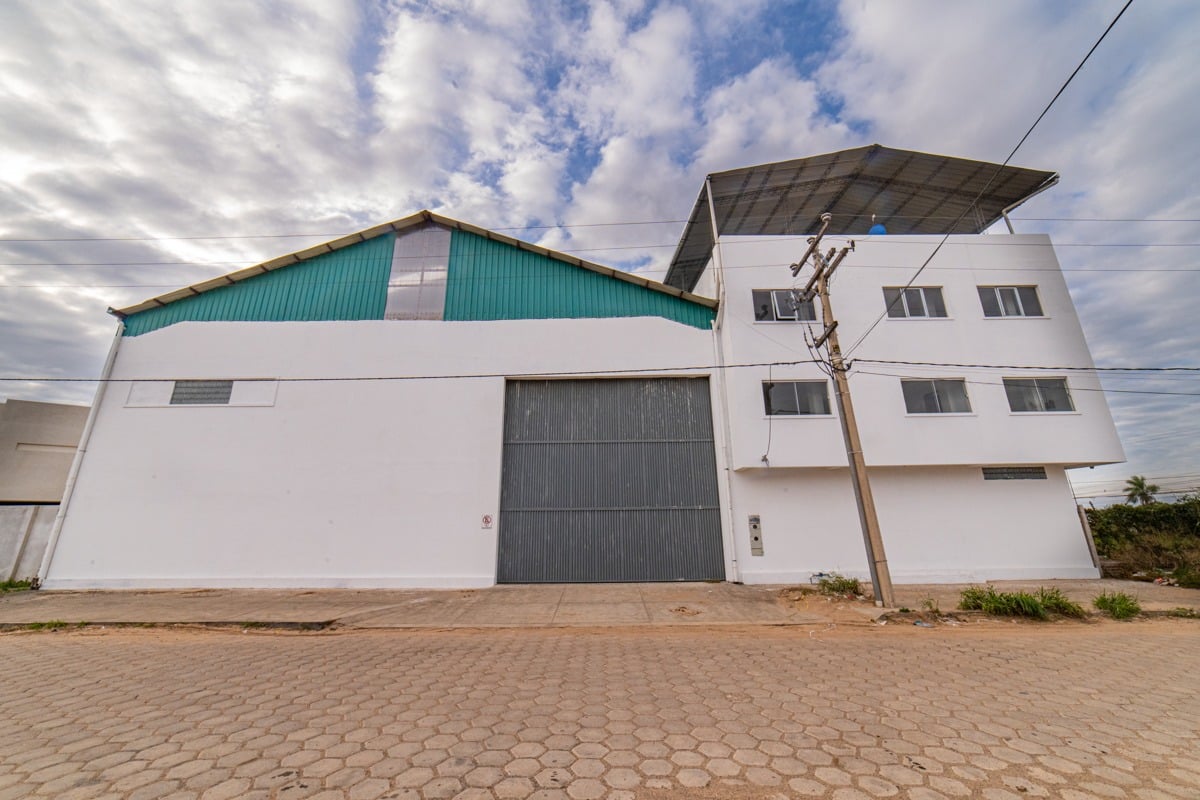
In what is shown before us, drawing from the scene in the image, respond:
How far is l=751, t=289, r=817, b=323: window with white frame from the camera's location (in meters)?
12.7

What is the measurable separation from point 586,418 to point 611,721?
30.6 ft

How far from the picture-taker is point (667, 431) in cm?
1262

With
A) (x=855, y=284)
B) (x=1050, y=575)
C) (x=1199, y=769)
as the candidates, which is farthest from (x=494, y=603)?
(x=1050, y=575)

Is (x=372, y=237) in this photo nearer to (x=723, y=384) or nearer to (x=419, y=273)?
(x=419, y=273)

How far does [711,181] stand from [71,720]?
52.2 ft

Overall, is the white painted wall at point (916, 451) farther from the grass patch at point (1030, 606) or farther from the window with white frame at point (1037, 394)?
the grass patch at point (1030, 606)

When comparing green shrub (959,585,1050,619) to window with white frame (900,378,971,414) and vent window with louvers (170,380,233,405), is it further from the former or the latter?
vent window with louvers (170,380,233,405)

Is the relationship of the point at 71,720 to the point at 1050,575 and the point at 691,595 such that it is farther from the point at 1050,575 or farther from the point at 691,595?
the point at 1050,575

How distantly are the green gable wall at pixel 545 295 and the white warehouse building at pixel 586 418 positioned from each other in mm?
74

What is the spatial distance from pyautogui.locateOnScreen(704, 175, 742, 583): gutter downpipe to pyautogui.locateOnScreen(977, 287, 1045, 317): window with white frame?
7869mm

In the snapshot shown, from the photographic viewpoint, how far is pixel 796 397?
12.3m

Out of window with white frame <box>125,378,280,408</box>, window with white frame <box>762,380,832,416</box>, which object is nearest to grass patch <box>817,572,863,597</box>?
window with white frame <box>762,380,832,416</box>

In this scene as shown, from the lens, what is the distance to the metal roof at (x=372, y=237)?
1330cm

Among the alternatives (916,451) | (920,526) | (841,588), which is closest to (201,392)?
(841,588)
